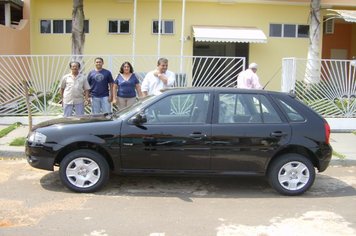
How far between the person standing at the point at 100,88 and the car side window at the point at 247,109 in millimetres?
3286

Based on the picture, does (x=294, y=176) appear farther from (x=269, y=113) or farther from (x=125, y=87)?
(x=125, y=87)

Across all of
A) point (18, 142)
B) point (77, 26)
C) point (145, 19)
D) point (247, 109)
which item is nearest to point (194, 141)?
point (247, 109)

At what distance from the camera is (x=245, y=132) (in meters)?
6.30

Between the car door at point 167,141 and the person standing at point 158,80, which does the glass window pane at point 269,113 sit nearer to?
the car door at point 167,141

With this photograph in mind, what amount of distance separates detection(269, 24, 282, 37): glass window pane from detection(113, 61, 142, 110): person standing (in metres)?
10.7

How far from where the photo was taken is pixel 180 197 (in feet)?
20.6

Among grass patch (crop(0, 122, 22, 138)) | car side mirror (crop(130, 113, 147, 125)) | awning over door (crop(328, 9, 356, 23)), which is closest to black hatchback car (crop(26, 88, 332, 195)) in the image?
car side mirror (crop(130, 113, 147, 125))

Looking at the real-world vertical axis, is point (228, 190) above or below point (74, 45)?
below

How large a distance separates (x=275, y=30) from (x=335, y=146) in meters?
9.49

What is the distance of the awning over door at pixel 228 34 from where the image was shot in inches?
658

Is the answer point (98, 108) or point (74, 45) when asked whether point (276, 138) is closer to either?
point (98, 108)

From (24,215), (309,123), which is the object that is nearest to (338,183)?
(309,123)

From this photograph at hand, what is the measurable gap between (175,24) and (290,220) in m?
13.4

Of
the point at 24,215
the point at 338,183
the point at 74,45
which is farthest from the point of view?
the point at 74,45
